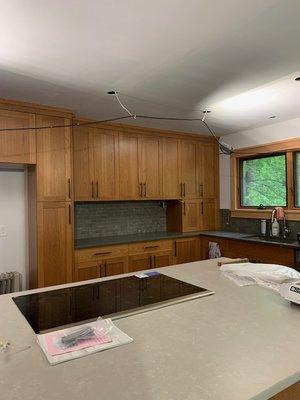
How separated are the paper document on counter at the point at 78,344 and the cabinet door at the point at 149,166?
3.03 m

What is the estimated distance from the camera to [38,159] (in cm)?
300

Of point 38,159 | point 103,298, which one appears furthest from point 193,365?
point 38,159

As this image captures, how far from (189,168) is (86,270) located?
7.05 feet

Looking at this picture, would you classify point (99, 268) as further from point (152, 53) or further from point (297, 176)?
point (297, 176)

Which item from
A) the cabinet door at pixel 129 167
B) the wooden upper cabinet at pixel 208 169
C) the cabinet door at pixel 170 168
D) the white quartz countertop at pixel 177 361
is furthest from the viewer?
the wooden upper cabinet at pixel 208 169

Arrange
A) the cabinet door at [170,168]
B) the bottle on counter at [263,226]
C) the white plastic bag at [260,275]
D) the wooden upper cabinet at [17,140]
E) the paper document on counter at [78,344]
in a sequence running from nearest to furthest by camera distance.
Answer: the paper document on counter at [78,344], the white plastic bag at [260,275], the wooden upper cabinet at [17,140], the bottle on counter at [263,226], the cabinet door at [170,168]

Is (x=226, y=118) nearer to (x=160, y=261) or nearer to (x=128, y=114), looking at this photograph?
(x=128, y=114)

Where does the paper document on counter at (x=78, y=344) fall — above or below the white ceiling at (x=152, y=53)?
below

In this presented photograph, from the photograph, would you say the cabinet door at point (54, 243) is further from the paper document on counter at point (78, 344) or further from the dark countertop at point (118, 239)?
the paper document on counter at point (78, 344)

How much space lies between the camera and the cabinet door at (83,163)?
354cm

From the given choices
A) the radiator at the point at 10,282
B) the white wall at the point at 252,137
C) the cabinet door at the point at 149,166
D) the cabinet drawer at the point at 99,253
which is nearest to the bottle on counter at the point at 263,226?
the white wall at the point at 252,137

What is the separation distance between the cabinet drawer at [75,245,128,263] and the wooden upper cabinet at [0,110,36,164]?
1.10 m

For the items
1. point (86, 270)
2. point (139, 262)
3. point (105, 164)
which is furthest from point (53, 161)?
point (139, 262)

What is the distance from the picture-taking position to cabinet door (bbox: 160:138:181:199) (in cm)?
426
